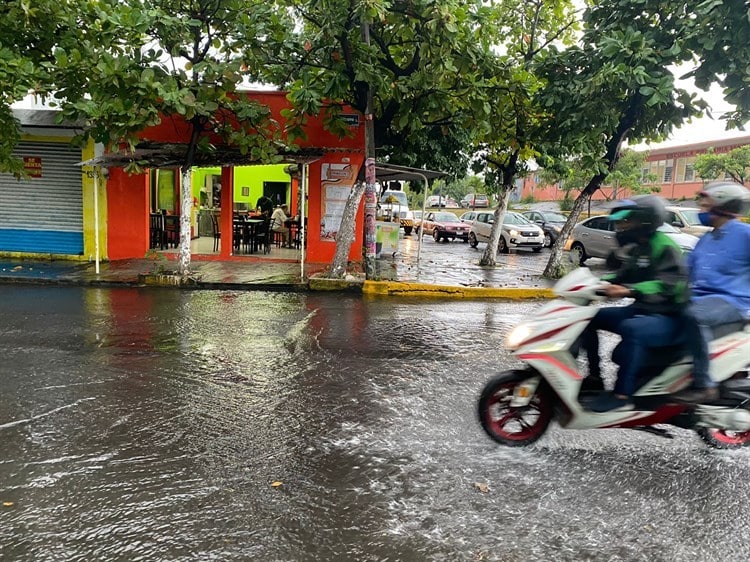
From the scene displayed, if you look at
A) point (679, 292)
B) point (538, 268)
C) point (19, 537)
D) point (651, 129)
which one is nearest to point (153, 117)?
point (19, 537)

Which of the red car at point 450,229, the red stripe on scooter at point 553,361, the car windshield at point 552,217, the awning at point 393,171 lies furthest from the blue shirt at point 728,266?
the red car at point 450,229

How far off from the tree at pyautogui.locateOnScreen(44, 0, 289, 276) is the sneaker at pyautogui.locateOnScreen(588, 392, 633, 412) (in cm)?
822

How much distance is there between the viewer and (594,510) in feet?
10.9

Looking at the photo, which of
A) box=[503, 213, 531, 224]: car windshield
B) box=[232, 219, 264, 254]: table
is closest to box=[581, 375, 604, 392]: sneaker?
box=[232, 219, 264, 254]: table

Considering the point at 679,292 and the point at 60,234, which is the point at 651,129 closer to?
the point at 679,292

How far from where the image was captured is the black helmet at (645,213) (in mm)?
3777

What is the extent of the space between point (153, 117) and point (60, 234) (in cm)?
654

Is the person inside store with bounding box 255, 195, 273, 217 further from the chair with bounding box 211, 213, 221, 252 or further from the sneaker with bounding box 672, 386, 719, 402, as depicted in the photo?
the sneaker with bounding box 672, 386, 719, 402

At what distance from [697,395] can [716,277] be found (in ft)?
2.91

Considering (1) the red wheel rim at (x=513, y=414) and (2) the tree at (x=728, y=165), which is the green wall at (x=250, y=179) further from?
(2) the tree at (x=728, y=165)

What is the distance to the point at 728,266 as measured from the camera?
403 cm

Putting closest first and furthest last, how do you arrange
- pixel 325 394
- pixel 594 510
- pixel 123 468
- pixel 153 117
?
pixel 594 510 < pixel 123 468 < pixel 325 394 < pixel 153 117

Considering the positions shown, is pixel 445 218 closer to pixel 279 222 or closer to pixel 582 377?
pixel 279 222

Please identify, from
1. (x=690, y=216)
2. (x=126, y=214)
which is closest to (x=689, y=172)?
(x=690, y=216)
